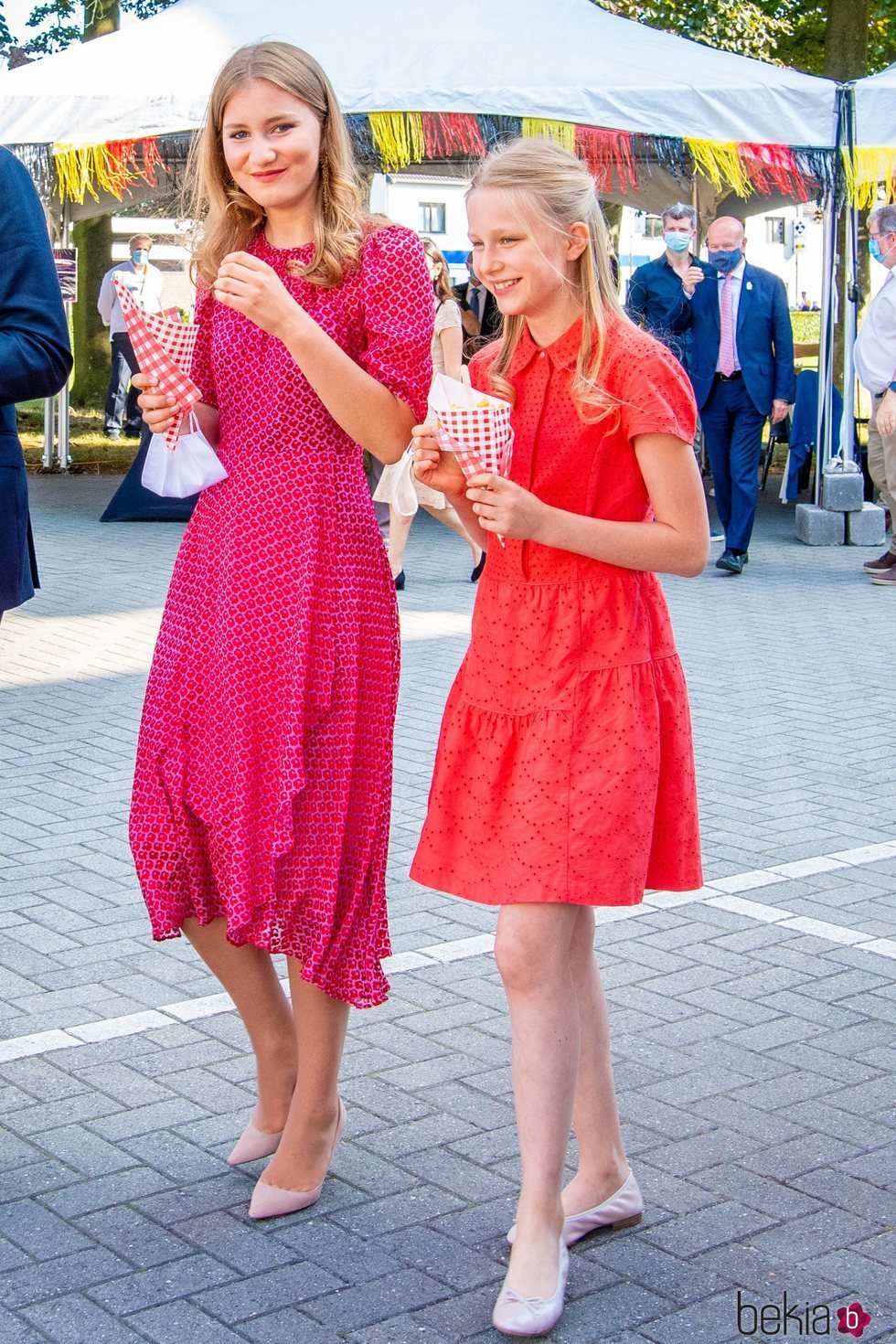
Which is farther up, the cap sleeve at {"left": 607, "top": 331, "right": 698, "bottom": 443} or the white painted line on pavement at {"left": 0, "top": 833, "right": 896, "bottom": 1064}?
the cap sleeve at {"left": 607, "top": 331, "right": 698, "bottom": 443}

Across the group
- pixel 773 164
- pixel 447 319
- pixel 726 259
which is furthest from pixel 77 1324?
pixel 773 164

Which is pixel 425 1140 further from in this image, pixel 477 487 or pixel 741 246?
pixel 741 246

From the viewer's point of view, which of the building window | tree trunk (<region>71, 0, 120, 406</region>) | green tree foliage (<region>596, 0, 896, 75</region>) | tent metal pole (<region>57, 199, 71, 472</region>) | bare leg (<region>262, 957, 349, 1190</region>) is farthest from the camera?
the building window

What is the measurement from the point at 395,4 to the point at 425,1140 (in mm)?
11230

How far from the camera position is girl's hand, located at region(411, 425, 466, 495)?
2650mm

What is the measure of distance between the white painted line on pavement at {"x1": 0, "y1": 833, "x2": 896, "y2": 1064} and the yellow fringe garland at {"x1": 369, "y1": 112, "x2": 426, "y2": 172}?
773 cm

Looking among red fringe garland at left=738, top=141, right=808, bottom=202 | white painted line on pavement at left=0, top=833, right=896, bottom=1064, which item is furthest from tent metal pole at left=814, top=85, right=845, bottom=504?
white painted line on pavement at left=0, top=833, right=896, bottom=1064

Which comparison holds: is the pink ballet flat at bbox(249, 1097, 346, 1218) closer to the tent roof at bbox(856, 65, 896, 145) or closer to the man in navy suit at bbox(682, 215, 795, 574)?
the man in navy suit at bbox(682, 215, 795, 574)

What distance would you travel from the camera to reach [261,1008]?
3.23 metres

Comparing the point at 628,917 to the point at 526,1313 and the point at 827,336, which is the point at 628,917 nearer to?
the point at 526,1313

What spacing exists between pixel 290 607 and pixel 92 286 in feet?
67.6

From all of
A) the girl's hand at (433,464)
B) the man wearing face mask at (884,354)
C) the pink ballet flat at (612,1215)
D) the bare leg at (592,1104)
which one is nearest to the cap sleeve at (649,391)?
the girl's hand at (433,464)

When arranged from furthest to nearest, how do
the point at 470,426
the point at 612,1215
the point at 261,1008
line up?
1. the point at 261,1008
2. the point at 612,1215
3. the point at 470,426

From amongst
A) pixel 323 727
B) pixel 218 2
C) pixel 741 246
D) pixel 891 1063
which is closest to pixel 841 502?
pixel 741 246
